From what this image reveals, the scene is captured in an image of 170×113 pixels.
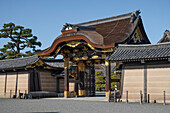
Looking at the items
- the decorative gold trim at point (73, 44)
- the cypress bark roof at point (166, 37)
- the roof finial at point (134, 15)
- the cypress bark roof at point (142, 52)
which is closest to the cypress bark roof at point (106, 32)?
the roof finial at point (134, 15)

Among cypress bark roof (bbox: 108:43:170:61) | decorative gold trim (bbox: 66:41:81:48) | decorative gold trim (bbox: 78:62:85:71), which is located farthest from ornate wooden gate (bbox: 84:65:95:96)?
cypress bark roof (bbox: 108:43:170:61)

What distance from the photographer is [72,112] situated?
561 inches

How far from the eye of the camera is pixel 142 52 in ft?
70.7

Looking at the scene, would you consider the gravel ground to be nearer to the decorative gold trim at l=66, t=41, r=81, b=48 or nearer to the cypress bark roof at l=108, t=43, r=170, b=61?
the cypress bark roof at l=108, t=43, r=170, b=61

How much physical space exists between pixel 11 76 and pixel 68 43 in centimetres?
935

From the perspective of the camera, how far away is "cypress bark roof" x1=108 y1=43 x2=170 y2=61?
2003 cm

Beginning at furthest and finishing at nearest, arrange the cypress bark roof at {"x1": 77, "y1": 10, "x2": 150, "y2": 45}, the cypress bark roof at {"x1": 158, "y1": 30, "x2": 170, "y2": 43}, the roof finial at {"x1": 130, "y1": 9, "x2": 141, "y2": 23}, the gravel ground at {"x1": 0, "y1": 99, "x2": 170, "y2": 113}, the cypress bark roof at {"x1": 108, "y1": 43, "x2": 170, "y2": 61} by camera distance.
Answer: the cypress bark roof at {"x1": 158, "y1": 30, "x2": 170, "y2": 43}, the roof finial at {"x1": 130, "y1": 9, "x2": 141, "y2": 23}, the cypress bark roof at {"x1": 77, "y1": 10, "x2": 150, "y2": 45}, the cypress bark roof at {"x1": 108, "y1": 43, "x2": 170, "y2": 61}, the gravel ground at {"x1": 0, "y1": 99, "x2": 170, "y2": 113}

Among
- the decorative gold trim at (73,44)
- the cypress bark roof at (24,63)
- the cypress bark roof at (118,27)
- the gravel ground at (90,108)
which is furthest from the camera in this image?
the cypress bark roof at (24,63)

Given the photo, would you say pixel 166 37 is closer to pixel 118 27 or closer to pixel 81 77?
pixel 118 27

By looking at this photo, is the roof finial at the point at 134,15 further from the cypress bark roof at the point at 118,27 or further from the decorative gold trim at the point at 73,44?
the decorative gold trim at the point at 73,44

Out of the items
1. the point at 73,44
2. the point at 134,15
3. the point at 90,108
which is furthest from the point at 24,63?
the point at 90,108

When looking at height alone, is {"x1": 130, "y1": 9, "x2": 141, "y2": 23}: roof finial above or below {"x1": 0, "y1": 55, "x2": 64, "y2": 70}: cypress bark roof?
above

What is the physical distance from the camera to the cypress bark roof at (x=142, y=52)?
20.0 metres

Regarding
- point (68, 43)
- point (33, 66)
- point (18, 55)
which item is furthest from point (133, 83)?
point (18, 55)
